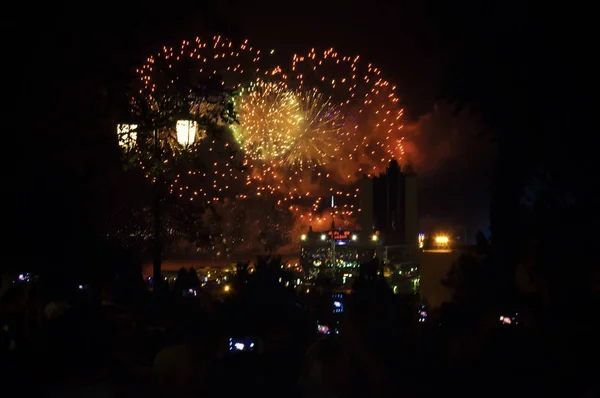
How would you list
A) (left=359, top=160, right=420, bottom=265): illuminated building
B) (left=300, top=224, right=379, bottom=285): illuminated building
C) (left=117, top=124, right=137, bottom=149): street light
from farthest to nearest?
Answer: (left=359, top=160, right=420, bottom=265): illuminated building, (left=300, top=224, right=379, bottom=285): illuminated building, (left=117, top=124, right=137, bottom=149): street light

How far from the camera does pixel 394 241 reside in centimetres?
2088

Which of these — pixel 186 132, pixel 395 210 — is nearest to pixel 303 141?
pixel 395 210

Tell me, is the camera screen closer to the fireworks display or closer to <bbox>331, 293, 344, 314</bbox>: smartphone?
<bbox>331, 293, 344, 314</bbox>: smartphone

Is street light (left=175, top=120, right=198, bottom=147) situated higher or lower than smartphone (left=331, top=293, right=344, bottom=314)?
higher

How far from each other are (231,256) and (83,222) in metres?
25.9

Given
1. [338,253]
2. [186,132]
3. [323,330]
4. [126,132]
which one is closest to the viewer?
[126,132]

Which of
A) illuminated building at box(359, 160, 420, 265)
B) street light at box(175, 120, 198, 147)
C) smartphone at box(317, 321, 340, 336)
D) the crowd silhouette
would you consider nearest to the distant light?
illuminated building at box(359, 160, 420, 265)

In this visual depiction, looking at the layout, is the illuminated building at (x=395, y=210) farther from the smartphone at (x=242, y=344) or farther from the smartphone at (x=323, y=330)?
the smartphone at (x=242, y=344)

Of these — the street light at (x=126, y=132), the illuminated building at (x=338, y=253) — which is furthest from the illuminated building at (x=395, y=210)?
the street light at (x=126, y=132)

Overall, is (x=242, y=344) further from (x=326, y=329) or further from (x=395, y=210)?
(x=395, y=210)

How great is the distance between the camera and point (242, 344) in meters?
6.88

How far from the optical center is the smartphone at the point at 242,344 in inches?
267

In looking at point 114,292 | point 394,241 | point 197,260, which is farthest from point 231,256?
point 114,292

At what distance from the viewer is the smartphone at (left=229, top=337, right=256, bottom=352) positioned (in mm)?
6773
